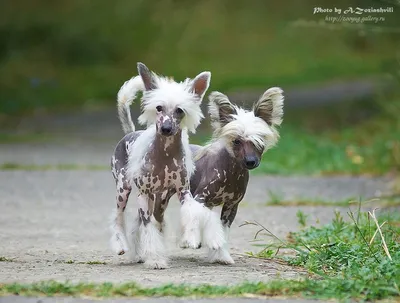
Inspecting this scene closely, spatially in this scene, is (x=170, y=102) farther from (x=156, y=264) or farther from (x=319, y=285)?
(x=319, y=285)

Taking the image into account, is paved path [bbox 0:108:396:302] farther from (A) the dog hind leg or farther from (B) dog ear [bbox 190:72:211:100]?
(B) dog ear [bbox 190:72:211:100]

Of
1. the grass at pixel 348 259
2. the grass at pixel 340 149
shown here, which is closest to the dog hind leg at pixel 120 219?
the grass at pixel 348 259

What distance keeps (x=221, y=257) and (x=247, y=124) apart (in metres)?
1.06

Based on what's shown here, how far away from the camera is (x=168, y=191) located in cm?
786

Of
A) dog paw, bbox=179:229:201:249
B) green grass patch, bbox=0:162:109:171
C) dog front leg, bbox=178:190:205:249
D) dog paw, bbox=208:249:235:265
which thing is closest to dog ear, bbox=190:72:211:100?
dog front leg, bbox=178:190:205:249

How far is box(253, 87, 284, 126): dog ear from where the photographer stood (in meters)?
8.05

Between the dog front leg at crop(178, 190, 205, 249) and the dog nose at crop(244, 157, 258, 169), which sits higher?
the dog nose at crop(244, 157, 258, 169)

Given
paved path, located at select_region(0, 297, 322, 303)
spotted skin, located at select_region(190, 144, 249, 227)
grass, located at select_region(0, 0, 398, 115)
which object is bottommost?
paved path, located at select_region(0, 297, 322, 303)

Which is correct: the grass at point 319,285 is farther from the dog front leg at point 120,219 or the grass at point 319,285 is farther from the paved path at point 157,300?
the dog front leg at point 120,219

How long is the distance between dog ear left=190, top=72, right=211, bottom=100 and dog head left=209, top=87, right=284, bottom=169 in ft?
0.67

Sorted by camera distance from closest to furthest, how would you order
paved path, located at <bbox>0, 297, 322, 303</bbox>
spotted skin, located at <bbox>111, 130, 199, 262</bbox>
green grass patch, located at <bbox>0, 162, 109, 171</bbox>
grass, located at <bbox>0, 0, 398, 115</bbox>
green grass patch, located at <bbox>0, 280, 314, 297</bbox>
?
paved path, located at <bbox>0, 297, 322, 303</bbox> < green grass patch, located at <bbox>0, 280, 314, 297</bbox> < spotted skin, located at <bbox>111, 130, 199, 262</bbox> < green grass patch, located at <bbox>0, 162, 109, 171</bbox> < grass, located at <bbox>0, 0, 398, 115</bbox>

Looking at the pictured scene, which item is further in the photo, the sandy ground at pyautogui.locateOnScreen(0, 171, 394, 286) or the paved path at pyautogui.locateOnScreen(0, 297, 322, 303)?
the sandy ground at pyautogui.locateOnScreen(0, 171, 394, 286)

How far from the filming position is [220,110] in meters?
8.08

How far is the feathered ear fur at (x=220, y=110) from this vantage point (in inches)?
316
